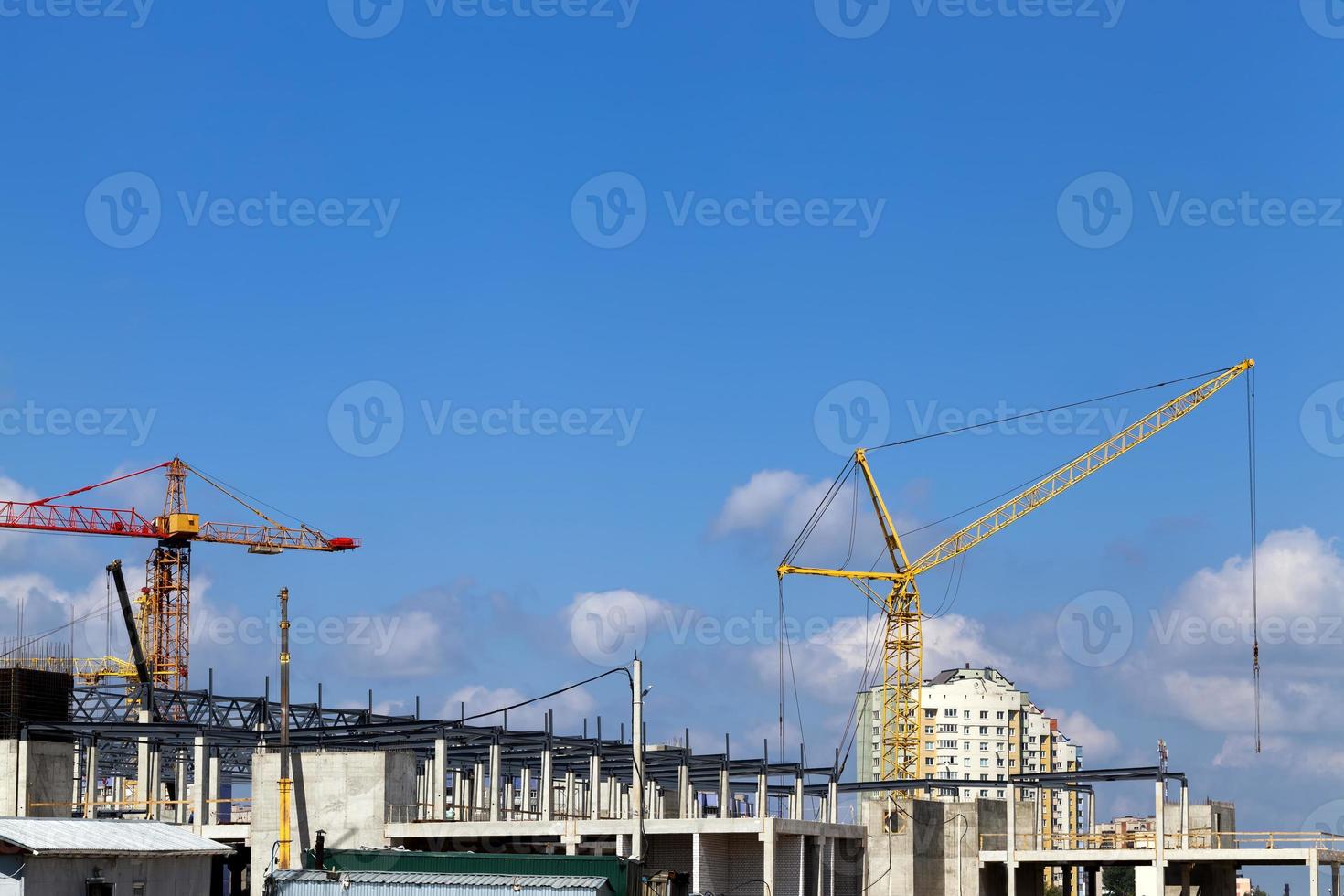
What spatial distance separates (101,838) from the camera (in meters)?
49.0

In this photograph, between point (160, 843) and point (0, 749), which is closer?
point (160, 843)

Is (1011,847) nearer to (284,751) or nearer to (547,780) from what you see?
(547,780)

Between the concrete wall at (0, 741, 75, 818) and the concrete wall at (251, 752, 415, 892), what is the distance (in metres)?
10.6

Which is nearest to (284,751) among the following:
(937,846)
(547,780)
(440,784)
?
(440,784)

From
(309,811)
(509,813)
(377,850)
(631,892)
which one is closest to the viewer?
(631,892)

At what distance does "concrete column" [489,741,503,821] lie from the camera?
62438mm

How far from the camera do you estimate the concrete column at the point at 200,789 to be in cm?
6175

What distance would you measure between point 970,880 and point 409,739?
24.7 metres

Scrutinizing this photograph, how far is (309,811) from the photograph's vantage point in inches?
2296

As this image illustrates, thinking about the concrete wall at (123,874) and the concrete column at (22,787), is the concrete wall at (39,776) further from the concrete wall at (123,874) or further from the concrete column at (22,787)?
the concrete wall at (123,874)

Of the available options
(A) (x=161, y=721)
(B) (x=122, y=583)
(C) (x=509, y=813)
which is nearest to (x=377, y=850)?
(A) (x=161, y=721)

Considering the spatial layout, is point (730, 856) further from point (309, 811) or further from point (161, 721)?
point (161, 721)

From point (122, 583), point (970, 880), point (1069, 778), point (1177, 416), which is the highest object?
point (1177, 416)

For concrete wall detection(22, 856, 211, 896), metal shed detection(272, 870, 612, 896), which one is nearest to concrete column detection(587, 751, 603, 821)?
concrete wall detection(22, 856, 211, 896)
